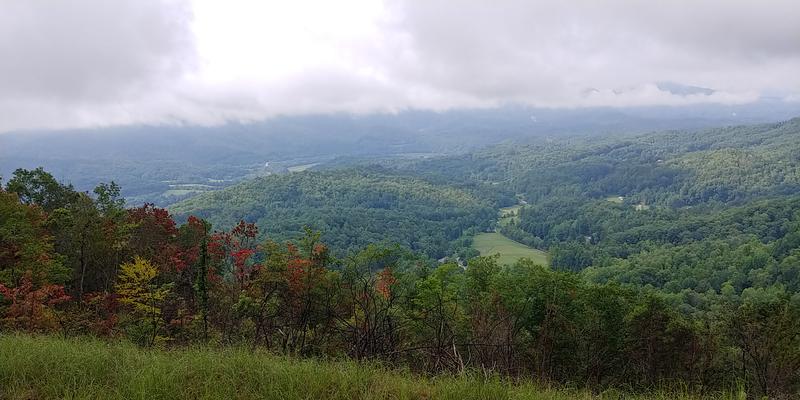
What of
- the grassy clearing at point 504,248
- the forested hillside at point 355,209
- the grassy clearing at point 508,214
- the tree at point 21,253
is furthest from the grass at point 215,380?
the grassy clearing at point 508,214

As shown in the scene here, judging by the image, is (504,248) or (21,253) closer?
(21,253)

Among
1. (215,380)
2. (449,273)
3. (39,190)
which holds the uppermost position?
(39,190)

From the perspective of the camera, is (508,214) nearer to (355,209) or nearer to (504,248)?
(504,248)

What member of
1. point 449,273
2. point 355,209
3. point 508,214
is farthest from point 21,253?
point 508,214

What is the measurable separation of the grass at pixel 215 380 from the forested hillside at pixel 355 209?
61.9 m

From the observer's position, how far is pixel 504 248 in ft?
292

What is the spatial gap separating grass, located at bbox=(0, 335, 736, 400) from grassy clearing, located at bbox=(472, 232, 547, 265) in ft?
246

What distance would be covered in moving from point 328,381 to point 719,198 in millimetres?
166923

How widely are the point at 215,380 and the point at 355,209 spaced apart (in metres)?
101

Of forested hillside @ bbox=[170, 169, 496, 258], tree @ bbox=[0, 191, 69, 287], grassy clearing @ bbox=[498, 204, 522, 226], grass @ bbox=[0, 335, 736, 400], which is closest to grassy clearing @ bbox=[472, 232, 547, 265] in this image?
forested hillside @ bbox=[170, 169, 496, 258]

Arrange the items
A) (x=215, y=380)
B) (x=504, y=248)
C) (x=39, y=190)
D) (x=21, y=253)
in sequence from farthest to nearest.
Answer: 1. (x=504, y=248)
2. (x=39, y=190)
3. (x=21, y=253)
4. (x=215, y=380)

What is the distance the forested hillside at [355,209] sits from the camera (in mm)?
83750

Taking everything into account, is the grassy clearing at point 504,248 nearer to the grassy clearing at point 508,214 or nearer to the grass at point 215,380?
the grassy clearing at point 508,214

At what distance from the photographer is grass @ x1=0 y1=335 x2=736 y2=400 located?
3777 mm
